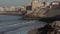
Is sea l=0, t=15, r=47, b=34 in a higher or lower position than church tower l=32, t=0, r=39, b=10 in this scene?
higher

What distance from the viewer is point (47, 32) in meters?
7.05

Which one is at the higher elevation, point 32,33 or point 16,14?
point 32,33

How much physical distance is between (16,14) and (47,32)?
2230 cm

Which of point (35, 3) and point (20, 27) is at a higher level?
point (20, 27)

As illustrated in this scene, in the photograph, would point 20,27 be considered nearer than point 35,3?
Yes

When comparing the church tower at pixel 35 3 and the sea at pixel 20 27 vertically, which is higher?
the sea at pixel 20 27

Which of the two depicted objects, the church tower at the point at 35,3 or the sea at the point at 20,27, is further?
the church tower at the point at 35,3

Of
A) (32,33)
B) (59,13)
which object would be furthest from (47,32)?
(59,13)

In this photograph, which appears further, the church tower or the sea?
the church tower

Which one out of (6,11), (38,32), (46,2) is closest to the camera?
(38,32)

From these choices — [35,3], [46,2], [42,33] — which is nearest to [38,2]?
[35,3]

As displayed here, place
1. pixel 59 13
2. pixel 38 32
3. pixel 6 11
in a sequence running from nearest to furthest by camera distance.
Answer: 1. pixel 38 32
2. pixel 59 13
3. pixel 6 11

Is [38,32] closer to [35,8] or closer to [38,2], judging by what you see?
[35,8]

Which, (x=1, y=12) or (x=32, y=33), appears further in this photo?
(x=1, y=12)
